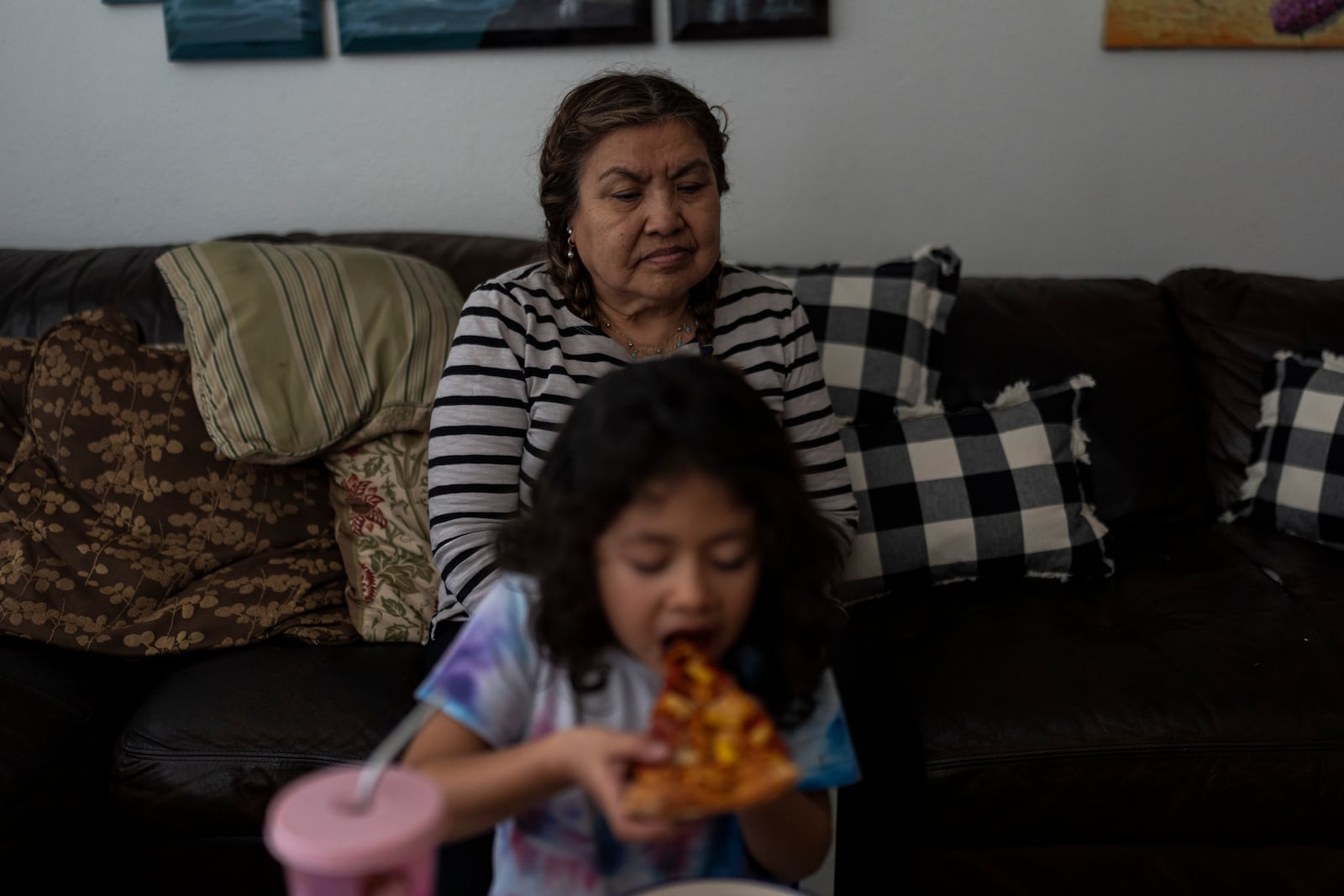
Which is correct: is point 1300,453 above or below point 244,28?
below

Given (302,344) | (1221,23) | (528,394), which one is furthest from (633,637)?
(1221,23)

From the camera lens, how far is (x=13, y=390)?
183cm

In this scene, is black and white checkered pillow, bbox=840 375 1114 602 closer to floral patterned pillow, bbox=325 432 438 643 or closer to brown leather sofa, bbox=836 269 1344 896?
brown leather sofa, bbox=836 269 1344 896

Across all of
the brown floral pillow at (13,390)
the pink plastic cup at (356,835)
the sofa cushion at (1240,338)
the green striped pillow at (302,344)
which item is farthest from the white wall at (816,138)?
the pink plastic cup at (356,835)

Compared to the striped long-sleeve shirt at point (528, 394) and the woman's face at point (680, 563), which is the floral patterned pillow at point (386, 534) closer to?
the striped long-sleeve shirt at point (528, 394)

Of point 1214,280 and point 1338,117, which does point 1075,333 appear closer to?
point 1214,280

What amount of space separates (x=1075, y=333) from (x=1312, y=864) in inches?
39.1

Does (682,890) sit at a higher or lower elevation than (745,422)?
lower

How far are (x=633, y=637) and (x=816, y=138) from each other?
1.72m

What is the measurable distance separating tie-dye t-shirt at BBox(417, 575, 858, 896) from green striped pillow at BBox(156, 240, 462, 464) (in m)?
0.90

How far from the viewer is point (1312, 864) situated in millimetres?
1521

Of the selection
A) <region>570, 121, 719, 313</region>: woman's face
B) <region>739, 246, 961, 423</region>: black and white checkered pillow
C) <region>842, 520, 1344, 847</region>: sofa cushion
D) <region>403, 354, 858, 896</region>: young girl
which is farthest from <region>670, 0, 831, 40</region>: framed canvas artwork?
<region>403, 354, 858, 896</region>: young girl

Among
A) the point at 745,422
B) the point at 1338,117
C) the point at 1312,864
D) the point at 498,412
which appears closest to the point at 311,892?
the point at 745,422

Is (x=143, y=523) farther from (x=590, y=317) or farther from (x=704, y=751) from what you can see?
(x=704, y=751)
